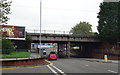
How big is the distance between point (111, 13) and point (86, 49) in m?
20.4

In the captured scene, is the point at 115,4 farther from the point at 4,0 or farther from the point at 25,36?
the point at 4,0

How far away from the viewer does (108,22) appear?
194ft

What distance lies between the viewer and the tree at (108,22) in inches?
2226

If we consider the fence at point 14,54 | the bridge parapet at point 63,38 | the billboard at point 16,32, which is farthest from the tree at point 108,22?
the fence at point 14,54

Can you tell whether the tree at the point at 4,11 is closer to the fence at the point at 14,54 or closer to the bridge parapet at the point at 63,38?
the fence at the point at 14,54

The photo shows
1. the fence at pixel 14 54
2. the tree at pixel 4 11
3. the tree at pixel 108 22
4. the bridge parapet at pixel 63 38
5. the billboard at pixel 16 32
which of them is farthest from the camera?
the billboard at pixel 16 32

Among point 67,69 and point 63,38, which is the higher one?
point 63,38

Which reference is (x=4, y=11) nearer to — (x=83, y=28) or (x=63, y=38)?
(x=63, y=38)

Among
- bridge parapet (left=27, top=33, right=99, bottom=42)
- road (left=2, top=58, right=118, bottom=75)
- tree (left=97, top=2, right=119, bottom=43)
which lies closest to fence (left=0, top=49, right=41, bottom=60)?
road (left=2, top=58, right=118, bottom=75)

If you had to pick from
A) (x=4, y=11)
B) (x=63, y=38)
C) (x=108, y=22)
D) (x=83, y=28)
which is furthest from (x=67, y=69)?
(x=83, y=28)

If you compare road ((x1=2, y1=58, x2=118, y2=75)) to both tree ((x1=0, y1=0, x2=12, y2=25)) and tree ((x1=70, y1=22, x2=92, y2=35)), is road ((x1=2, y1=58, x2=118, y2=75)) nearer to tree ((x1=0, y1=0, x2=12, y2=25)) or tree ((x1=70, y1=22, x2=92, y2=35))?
tree ((x1=0, y1=0, x2=12, y2=25))

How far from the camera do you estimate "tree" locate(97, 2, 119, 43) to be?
185 ft

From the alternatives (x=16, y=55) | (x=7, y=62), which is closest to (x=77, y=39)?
(x=16, y=55)

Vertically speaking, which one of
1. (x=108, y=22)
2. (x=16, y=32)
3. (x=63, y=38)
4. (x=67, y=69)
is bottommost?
(x=67, y=69)
